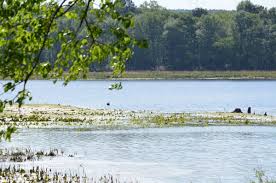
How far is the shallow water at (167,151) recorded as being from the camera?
99.7 ft

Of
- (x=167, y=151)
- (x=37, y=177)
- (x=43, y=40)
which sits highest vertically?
(x=43, y=40)

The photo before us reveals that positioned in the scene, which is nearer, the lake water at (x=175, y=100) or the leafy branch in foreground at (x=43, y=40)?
the leafy branch in foreground at (x=43, y=40)

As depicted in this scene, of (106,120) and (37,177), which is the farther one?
(106,120)

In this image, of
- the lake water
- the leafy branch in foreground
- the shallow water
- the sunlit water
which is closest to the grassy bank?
the shallow water

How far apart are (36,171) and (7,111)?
38523mm

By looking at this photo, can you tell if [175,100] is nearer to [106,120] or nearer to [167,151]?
[106,120]

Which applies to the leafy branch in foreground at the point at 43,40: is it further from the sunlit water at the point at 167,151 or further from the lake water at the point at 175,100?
the lake water at the point at 175,100

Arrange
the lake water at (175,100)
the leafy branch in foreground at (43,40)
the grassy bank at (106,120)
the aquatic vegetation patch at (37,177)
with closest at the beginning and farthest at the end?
the leafy branch in foreground at (43,40) < the aquatic vegetation patch at (37,177) < the grassy bank at (106,120) < the lake water at (175,100)

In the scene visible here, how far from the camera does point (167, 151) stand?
40188 mm

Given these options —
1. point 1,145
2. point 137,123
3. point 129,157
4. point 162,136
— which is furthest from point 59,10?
point 137,123

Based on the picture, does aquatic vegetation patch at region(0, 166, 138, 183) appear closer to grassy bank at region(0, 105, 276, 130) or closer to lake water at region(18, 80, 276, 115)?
grassy bank at region(0, 105, 276, 130)

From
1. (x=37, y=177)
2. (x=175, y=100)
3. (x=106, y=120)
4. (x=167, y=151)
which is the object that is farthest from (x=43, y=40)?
(x=175, y=100)

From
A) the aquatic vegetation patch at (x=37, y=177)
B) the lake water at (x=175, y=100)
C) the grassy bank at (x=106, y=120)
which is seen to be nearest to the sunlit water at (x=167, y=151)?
the aquatic vegetation patch at (x=37, y=177)

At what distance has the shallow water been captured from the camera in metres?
30.4
